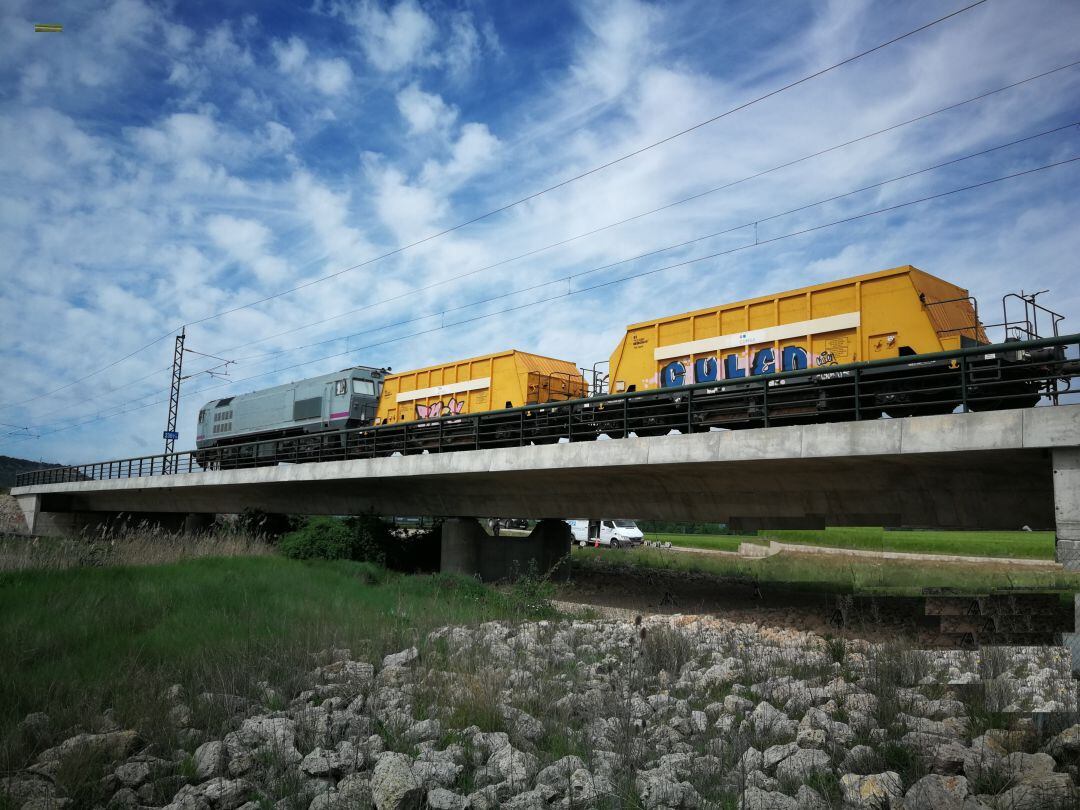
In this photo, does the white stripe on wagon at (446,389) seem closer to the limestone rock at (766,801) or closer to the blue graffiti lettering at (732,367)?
the blue graffiti lettering at (732,367)

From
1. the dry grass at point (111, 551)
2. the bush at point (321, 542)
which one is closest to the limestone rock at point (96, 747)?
the dry grass at point (111, 551)

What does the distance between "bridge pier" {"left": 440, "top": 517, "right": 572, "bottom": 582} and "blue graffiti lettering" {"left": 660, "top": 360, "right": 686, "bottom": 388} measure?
6.46 metres

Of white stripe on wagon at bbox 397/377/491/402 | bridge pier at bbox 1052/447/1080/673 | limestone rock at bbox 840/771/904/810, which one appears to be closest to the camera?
limestone rock at bbox 840/771/904/810

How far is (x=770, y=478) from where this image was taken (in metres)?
15.4

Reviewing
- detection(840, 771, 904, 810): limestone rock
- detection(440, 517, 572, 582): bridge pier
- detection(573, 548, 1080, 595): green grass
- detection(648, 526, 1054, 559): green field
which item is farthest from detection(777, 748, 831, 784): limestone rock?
detection(648, 526, 1054, 559): green field

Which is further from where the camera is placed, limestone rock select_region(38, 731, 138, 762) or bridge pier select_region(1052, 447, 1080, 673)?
bridge pier select_region(1052, 447, 1080, 673)

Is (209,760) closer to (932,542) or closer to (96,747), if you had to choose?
(96,747)

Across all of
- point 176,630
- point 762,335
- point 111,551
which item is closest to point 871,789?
point 176,630

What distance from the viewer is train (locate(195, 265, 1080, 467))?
13.4 m

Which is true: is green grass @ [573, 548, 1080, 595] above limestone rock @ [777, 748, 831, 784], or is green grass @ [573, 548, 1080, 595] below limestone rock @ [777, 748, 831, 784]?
above

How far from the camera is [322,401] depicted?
3102cm

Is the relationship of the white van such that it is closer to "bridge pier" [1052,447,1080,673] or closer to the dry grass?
the dry grass

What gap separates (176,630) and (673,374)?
12916 millimetres

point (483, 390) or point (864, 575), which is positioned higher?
point (483, 390)
